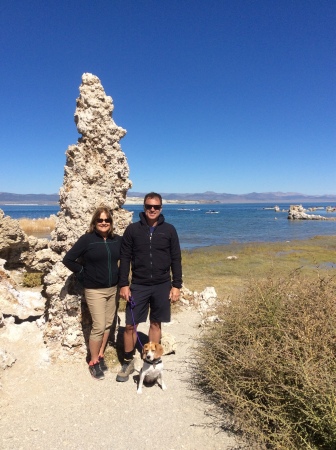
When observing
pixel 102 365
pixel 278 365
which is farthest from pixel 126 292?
pixel 278 365

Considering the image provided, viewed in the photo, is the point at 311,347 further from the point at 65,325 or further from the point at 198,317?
the point at 198,317

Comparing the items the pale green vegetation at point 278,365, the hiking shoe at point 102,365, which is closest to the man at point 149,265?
the hiking shoe at point 102,365

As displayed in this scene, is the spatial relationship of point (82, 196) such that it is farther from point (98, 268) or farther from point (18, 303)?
point (18, 303)

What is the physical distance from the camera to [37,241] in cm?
835

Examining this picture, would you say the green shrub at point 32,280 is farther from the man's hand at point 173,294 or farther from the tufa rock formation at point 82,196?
the man's hand at point 173,294

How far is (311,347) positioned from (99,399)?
10.1 feet

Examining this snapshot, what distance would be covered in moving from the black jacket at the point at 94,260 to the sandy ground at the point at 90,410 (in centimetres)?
162

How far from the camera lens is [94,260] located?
4785 millimetres

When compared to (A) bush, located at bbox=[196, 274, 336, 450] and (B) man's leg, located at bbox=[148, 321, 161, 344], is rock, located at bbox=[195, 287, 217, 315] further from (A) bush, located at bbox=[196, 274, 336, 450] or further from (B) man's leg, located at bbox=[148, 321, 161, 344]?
(B) man's leg, located at bbox=[148, 321, 161, 344]

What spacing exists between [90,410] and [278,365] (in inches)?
106

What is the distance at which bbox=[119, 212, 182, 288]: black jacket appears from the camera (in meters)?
4.71

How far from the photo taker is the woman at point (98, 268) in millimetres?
4777

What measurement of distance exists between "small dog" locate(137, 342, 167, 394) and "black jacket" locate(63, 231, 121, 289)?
3.79ft

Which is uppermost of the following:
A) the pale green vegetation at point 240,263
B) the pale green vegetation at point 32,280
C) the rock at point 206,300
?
the pale green vegetation at point 32,280
